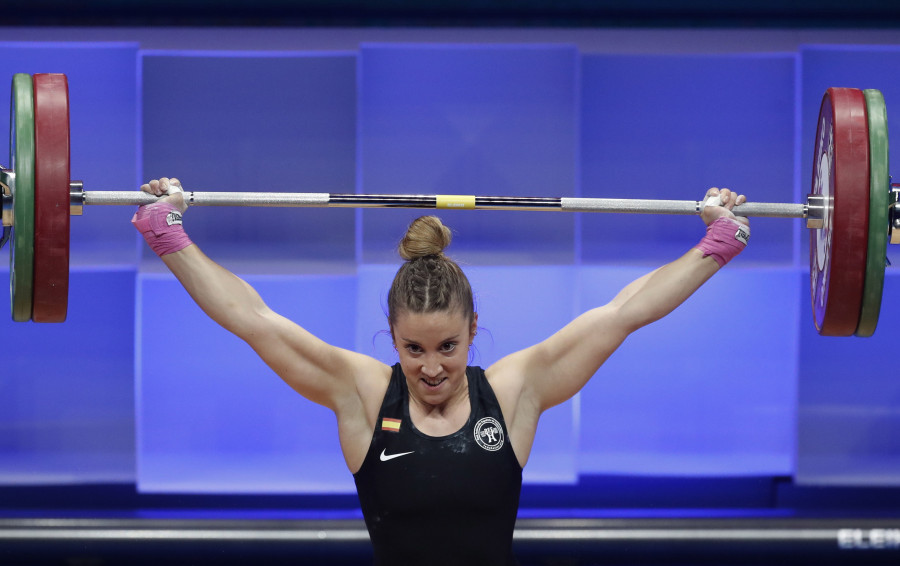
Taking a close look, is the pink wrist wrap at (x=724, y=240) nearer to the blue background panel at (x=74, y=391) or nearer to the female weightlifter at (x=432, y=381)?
the female weightlifter at (x=432, y=381)

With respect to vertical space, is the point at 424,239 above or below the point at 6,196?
below

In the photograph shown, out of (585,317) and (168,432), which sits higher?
(585,317)

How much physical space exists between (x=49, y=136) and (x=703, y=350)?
3.16 m

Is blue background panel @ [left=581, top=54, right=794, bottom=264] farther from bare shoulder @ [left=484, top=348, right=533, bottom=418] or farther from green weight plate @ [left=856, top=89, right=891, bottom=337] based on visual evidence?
bare shoulder @ [left=484, top=348, right=533, bottom=418]

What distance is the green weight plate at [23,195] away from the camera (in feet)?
7.91

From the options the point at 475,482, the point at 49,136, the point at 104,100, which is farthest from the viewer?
the point at 104,100

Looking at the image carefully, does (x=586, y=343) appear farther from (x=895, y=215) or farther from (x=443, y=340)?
(x=895, y=215)

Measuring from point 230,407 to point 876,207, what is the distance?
305 cm

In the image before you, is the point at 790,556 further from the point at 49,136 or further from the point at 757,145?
the point at 49,136

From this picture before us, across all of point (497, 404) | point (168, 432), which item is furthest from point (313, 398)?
point (168, 432)

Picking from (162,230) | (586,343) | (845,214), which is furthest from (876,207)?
(162,230)

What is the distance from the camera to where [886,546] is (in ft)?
13.3

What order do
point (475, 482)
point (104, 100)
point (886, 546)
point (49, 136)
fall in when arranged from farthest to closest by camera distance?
1. point (104, 100)
2. point (886, 546)
3. point (49, 136)
4. point (475, 482)

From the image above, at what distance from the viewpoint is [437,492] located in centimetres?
228
